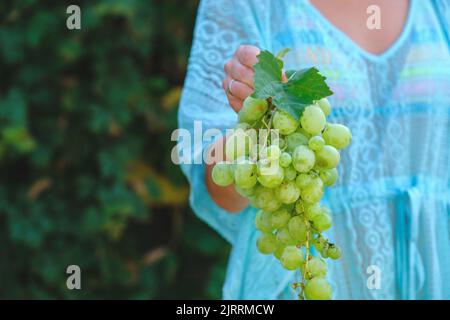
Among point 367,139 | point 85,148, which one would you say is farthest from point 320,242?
point 85,148

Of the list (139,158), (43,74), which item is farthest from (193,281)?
(43,74)

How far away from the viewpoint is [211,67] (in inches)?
48.3

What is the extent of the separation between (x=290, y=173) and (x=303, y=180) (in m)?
Result: 0.02

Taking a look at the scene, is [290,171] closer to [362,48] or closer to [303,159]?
[303,159]

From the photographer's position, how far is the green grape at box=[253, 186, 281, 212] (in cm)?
84

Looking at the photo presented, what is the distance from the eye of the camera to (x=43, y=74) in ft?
7.66

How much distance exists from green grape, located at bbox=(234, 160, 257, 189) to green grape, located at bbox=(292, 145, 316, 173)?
0.04 meters

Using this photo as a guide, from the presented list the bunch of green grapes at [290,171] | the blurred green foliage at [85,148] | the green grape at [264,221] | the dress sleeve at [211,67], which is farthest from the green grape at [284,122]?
the blurred green foliage at [85,148]

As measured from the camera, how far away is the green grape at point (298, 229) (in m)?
0.85

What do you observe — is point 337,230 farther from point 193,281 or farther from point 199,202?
point 193,281

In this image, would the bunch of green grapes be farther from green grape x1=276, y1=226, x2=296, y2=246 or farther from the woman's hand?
the woman's hand

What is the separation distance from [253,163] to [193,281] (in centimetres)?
167

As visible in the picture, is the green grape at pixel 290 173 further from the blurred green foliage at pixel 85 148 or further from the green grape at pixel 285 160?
the blurred green foliage at pixel 85 148

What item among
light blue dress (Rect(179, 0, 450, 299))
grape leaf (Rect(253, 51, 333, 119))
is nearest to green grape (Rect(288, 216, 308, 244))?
grape leaf (Rect(253, 51, 333, 119))
